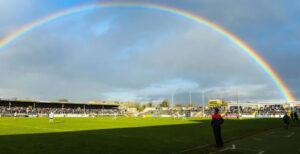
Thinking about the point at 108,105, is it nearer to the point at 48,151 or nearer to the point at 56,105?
the point at 56,105

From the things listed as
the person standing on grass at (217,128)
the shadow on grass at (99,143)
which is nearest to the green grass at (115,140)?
the shadow on grass at (99,143)

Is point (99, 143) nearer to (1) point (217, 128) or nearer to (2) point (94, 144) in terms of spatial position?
(2) point (94, 144)

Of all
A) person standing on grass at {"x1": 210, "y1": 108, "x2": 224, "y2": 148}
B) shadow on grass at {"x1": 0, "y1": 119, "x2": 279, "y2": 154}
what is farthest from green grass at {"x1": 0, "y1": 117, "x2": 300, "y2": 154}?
person standing on grass at {"x1": 210, "y1": 108, "x2": 224, "y2": 148}

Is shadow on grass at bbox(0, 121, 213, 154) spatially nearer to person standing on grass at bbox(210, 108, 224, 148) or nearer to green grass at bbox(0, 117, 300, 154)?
green grass at bbox(0, 117, 300, 154)

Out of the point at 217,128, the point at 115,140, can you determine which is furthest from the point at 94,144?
the point at 217,128

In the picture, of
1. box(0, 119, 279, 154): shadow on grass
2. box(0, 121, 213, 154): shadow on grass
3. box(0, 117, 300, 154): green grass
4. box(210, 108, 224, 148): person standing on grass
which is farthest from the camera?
box(210, 108, 224, 148): person standing on grass

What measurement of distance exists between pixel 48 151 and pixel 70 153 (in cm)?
133

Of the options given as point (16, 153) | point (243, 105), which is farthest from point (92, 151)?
point (243, 105)

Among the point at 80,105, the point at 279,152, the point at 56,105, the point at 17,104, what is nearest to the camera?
the point at 279,152

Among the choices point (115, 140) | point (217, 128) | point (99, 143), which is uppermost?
point (217, 128)

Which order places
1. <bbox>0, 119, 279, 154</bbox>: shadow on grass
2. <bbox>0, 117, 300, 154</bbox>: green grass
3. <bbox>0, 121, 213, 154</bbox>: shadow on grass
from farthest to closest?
<bbox>0, 117, 300, 154</bbox>: green grass → <bbox>0, 119, 279, 154</bbox>: shadow on grass → <bbox>0, 121, 213, 154</bbox>: shadow on grass

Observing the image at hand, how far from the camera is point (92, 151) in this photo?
1173 centimetres

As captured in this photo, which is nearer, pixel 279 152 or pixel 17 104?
pixel 279 152

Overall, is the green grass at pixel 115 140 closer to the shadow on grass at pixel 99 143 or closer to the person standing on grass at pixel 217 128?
the shadow on grass at pixel 99 143
